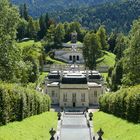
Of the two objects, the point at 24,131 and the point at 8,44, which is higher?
the point at 8,44

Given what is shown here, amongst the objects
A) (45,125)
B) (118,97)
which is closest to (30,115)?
(45,125)

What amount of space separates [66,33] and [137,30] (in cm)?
11095

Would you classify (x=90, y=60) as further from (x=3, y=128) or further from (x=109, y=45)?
(x=3, y=128)

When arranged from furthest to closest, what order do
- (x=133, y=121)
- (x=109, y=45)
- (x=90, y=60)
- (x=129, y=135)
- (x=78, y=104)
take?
1. (x=109, y=45)
2. (x=90, y=60)
3. (x=78, y=104)
4. (x=133, y=121)
5. (x=129, y=135)

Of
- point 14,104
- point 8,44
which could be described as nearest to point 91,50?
point 8,44

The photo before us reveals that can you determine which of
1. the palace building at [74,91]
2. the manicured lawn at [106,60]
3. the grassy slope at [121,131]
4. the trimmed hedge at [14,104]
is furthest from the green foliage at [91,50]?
the grassy slope at [121,131]

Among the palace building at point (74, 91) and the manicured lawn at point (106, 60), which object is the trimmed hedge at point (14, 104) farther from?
the manicured lawn at point (106, 60)

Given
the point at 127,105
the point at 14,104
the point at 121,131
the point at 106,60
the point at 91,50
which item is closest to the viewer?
the point at 121,131

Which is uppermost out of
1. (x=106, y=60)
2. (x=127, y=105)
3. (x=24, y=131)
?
(x=106, y=60)

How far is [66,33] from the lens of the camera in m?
184

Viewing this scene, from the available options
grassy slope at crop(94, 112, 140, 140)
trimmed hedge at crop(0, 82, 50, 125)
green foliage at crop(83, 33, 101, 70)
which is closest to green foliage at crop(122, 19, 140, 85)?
trimmed hedge at crop(0, 82, 50, 125)

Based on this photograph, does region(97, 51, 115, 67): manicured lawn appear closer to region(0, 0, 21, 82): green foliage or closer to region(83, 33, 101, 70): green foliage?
region(83, 33, 101, 70): green foliage

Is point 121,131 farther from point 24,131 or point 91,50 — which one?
point 91,50

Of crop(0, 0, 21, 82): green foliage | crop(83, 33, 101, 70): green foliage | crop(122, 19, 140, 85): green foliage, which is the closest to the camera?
crop(0, 0, 21, 82): green foliage
